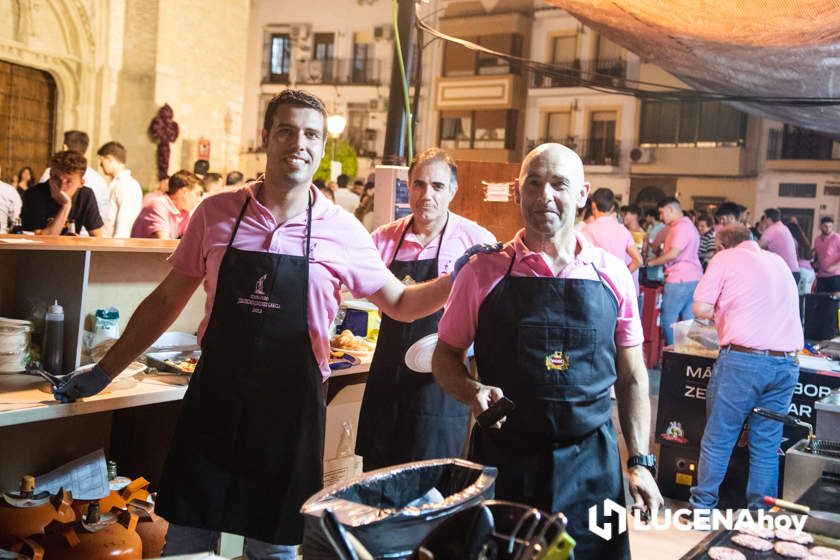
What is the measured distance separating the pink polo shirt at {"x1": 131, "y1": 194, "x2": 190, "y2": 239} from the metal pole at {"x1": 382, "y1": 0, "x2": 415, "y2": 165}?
2.36 meters

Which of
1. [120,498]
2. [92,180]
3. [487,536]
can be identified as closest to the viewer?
[487,536]

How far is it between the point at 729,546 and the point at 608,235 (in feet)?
23.1

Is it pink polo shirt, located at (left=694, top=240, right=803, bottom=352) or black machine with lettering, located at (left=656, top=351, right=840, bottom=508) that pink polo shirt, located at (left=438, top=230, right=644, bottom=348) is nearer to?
pink polo shirt, located at (left=694, top=240, right=803, bottom=352)

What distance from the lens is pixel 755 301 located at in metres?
5.57

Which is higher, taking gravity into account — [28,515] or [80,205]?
[80,205]

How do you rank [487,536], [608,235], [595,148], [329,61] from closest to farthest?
1. [487,536]
2. [608,235]
3. [595,148]
4. [329,61]

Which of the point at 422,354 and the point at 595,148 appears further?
the point at 595,148

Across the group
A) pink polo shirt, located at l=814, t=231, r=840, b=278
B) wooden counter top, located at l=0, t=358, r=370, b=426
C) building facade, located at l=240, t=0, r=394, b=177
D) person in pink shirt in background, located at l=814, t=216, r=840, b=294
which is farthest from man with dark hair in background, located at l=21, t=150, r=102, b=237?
building facade, located at l=240, t=0, r=394, b=177

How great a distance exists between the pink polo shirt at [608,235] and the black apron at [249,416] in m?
7.02

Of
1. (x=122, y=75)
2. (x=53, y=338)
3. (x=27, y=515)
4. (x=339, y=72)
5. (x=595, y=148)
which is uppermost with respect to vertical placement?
(x=339, y=72)

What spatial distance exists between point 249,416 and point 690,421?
167 inches

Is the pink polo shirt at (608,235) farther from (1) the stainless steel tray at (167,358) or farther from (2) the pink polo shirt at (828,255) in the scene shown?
(1) the stainless steel tray at (167,358)

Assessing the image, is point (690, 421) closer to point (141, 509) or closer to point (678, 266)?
point (141, 509)

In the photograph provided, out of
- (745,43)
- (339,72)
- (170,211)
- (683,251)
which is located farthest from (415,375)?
(339,72)
